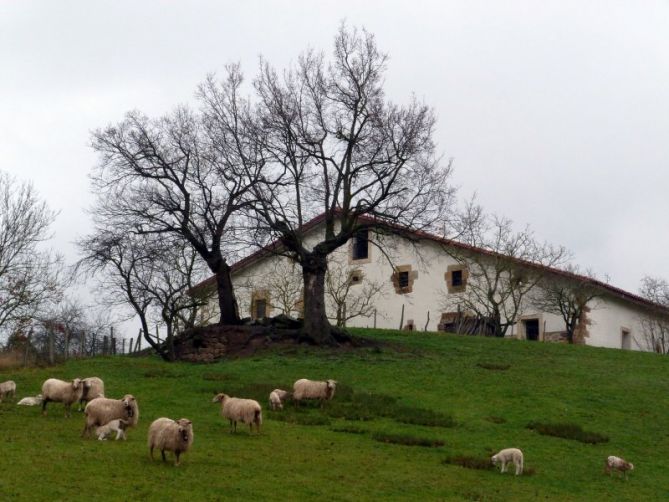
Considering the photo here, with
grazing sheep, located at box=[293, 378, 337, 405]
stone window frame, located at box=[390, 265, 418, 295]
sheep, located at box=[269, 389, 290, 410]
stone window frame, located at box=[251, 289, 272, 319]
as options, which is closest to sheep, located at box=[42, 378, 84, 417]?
sheep, located at box=[269, 389, 290, 410]

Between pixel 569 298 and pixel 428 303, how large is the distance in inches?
385

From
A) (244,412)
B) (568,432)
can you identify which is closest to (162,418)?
(244,412)

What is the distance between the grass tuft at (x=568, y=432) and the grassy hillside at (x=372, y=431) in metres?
0.30

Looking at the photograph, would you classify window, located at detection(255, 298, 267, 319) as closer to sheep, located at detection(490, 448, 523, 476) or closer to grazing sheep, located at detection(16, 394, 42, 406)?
grazing sheep, located at detection(16, 394, 42, 406)

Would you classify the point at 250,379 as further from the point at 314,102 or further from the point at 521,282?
the point at 521,282

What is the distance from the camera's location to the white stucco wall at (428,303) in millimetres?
62469

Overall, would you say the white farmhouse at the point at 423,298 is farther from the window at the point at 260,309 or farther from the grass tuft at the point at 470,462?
the grass tuft at the point at 470,462

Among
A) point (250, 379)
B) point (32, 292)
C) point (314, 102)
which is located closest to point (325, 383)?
point (250, 379)

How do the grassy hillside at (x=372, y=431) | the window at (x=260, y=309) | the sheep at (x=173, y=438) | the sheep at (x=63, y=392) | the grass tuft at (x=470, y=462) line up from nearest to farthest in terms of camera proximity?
the grassy hillside at (x=372, y=431) → the sheep at (x=173, y=438) → the grass tuft at (x=470, y=462) → the sheep at (x=63, y=392) → the window at (x=260, y=309)

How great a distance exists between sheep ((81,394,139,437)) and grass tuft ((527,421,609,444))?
1286cm

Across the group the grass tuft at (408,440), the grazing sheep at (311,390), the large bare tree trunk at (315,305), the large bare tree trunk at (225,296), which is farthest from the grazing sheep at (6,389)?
the large bare tree trunk at (225,296)

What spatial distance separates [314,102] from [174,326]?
18.8 metres

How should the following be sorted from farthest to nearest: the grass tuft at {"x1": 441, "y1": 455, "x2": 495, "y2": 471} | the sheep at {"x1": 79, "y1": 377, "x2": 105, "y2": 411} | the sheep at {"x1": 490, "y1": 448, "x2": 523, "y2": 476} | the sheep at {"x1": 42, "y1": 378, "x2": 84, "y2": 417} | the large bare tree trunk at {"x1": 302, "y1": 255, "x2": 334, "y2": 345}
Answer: the large bare tree trunk at {"x1": 302, "y1": 255, "x2": 334, "y2": 345}, the sheep at {"x1": 79, "y1": 377, "x2": 105, "y2": 411}, the sheep at {"x1": 42, "y1": 378, "x2": 84, "y2": 417}, the grass tuft at {"x1": 441, "y1": 455, "x2": 495, "y2": 471}, the sheep at {"x1": 490, "y1": 448, "x2": 523, "y2": 476}

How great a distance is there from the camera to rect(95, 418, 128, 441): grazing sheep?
24027 millimetres
